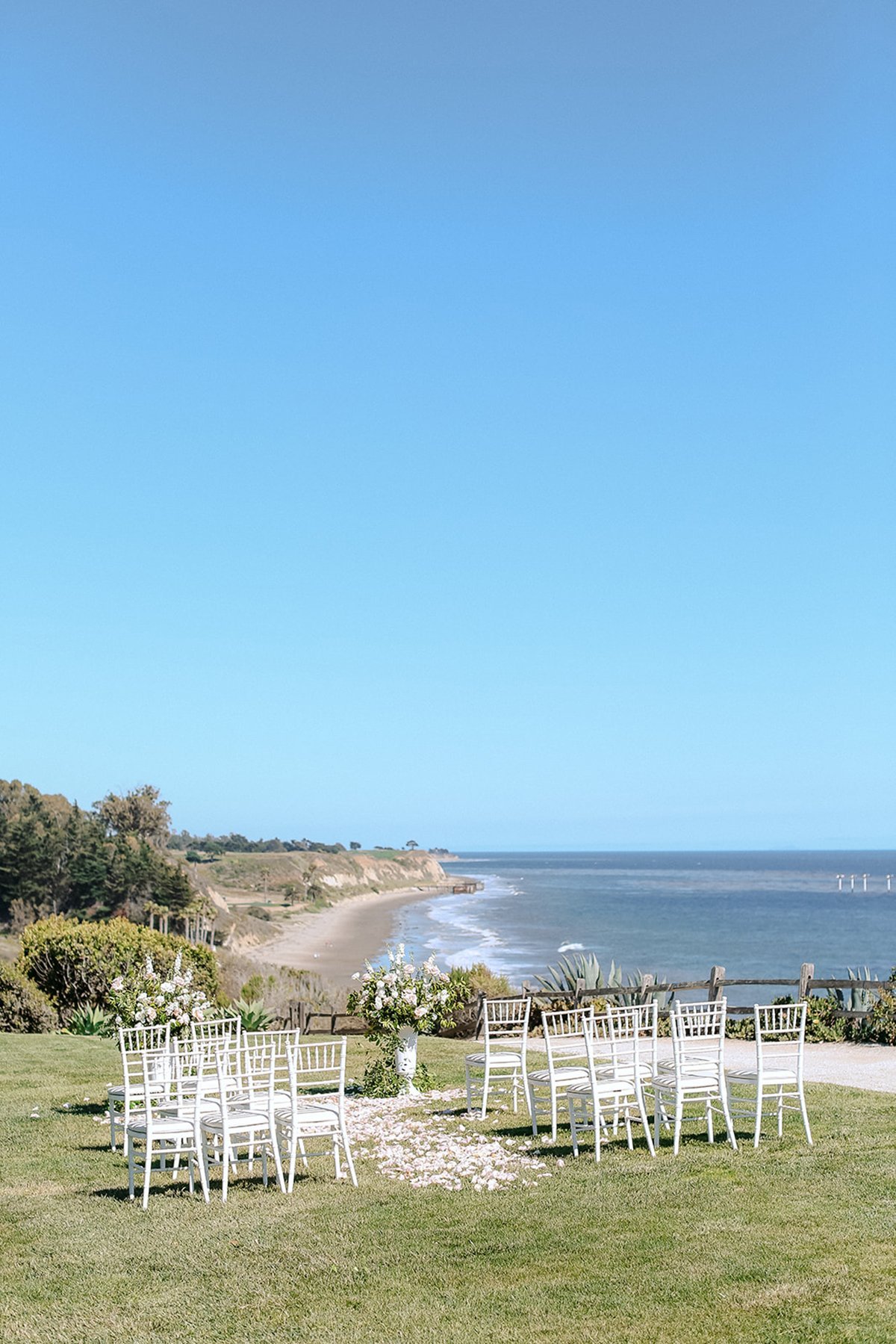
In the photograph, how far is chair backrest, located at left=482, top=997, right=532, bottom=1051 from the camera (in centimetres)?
1251

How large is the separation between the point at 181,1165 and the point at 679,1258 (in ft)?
16.8

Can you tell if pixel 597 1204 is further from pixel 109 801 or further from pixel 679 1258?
pixel 109 801

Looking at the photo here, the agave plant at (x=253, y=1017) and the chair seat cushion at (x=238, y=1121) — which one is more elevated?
the chair seat cushion at (x=238, y=1121)

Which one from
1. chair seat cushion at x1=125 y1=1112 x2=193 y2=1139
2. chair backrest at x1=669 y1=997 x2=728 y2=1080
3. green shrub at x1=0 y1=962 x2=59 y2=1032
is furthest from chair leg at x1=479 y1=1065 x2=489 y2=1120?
green shrub at x1=0 y1=962 x2=59 y2=1032

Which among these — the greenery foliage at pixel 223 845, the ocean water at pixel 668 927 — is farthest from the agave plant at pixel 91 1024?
the greenery foliage at pixel 223 845

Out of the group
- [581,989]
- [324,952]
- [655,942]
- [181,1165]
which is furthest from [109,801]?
[181,1165]

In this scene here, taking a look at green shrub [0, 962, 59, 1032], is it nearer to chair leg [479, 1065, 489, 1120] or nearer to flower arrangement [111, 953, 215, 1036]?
flower arrangement [111, 953, 215, 1036]

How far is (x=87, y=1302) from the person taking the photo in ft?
21.5

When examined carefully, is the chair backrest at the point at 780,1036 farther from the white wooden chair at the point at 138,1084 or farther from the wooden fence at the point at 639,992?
the white wooden chair at the point at 138,1084

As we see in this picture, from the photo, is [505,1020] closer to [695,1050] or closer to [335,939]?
[695,1050]

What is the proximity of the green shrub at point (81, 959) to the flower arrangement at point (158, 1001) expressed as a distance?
10095mm

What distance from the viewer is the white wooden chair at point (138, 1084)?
9.95m

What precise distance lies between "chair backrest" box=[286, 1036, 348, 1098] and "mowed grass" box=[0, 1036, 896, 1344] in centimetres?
79

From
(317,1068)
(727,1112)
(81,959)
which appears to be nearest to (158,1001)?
(317,1068)
